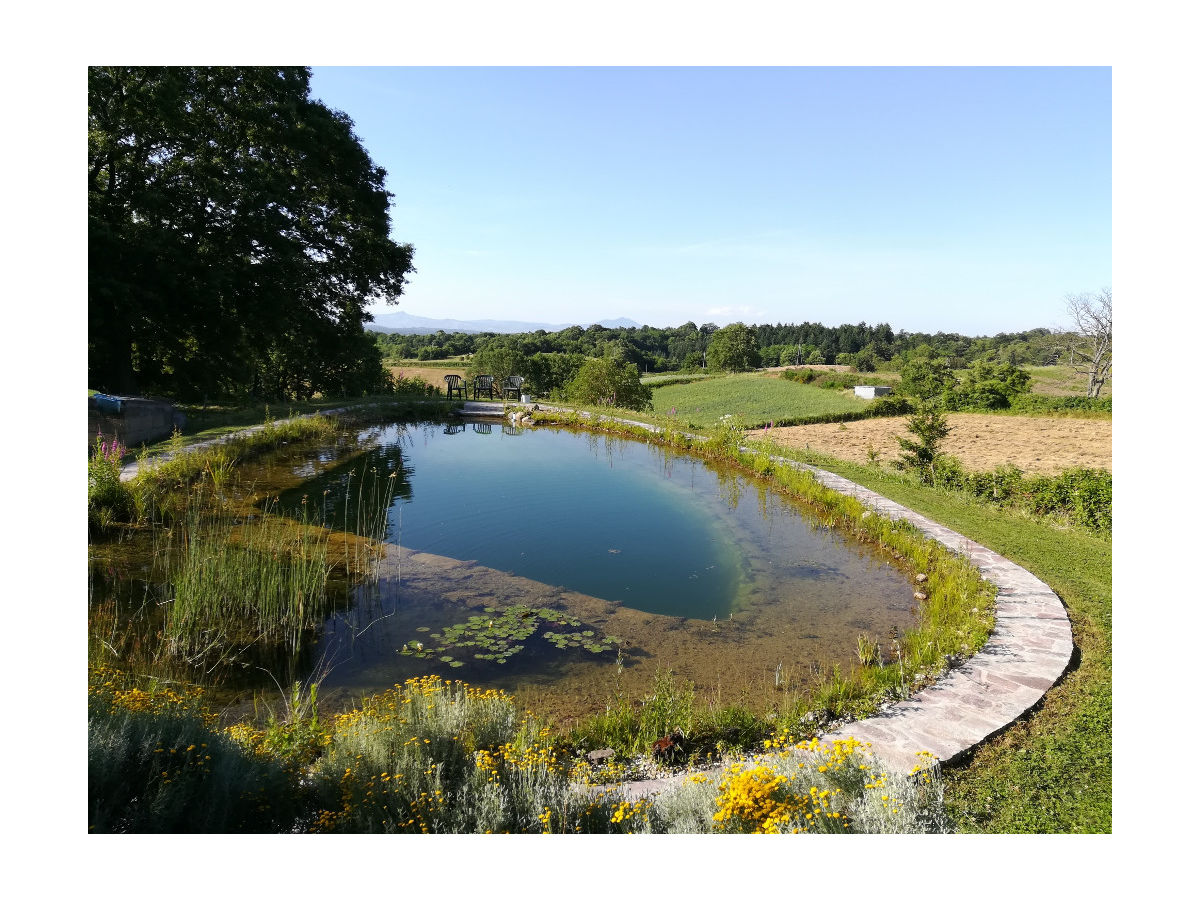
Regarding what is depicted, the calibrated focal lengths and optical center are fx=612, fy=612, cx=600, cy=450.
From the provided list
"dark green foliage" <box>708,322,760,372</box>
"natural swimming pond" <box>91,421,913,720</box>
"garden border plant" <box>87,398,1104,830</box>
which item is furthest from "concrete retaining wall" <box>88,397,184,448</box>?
"dark green foliage" <box>708,322,760,372</box>

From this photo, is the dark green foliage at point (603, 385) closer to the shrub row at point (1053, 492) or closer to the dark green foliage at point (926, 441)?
the dark green foliage at point (926, 441)

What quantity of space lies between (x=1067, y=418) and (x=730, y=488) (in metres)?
13.7

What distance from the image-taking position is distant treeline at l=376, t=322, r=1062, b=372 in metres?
42.6

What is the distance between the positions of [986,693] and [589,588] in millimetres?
2742

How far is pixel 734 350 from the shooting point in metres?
52.5

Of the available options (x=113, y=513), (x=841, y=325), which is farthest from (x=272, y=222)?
(x=841, y=325)

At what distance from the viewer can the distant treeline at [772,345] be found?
4262 centimetres

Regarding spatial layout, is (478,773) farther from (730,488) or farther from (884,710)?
(730,488)

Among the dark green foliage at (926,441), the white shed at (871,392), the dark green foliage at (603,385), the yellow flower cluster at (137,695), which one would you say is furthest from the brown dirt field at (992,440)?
the yellow flower cluster at (137,695)

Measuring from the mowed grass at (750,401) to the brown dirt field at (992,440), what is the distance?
1.84 m

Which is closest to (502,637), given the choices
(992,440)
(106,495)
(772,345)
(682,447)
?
(106,495)

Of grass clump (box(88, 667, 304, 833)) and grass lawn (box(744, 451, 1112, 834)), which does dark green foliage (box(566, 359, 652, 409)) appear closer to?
grass lawn (box(744, 451, 1112, 834))

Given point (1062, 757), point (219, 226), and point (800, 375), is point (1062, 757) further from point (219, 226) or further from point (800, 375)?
point (800, 375)

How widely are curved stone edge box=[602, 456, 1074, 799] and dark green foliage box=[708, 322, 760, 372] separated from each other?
47784 millimetres
